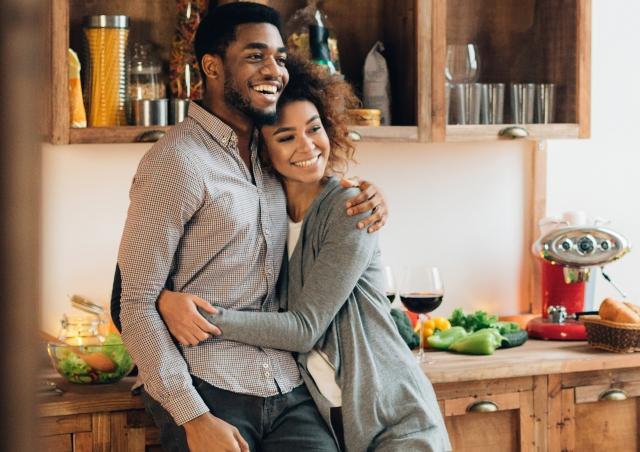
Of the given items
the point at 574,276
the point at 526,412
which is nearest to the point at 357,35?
the point at 574,276

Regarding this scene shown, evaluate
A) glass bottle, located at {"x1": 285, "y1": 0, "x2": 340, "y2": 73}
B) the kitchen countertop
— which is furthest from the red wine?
glass bottle, located at {"x1": 285, "y1": 0, "x2": 340, "y2": 73}

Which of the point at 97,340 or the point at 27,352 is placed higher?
the point at 27,352

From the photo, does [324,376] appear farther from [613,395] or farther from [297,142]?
[613,395]

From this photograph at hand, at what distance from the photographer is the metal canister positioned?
2217 mm

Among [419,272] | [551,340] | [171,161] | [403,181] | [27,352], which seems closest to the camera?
[27,352]

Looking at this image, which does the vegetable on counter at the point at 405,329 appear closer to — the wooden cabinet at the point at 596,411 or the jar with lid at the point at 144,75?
the wooden cabinet at the point at 596,411

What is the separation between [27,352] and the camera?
0.13 meters

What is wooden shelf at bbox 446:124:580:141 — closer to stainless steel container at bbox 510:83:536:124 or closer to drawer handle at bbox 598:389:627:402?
stainless steel container at bbox 510:83:536:124

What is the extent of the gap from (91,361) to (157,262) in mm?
483

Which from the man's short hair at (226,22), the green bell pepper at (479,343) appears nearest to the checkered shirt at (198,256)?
the man's short hair at (226,22)

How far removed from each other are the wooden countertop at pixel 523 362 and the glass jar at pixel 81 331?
82cm

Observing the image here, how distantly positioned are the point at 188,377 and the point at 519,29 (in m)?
1.65

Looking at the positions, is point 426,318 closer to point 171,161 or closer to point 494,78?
point 494,78

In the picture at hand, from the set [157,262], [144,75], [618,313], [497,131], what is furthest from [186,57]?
[618,313]
